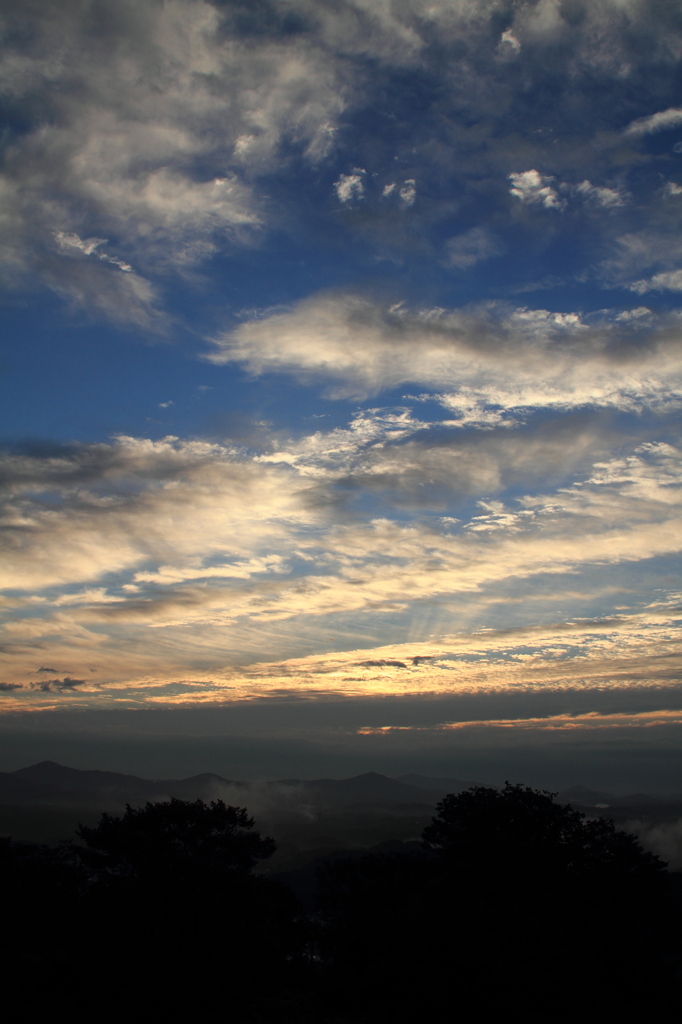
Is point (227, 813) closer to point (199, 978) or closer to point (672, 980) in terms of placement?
point (199, 978)

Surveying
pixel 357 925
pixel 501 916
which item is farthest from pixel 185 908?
pixel 501 916

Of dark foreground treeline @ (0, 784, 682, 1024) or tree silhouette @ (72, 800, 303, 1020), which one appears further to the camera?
tree silhouette @ (72, 800, 303, 1020)

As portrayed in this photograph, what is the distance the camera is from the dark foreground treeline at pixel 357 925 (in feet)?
Answer: 71.5

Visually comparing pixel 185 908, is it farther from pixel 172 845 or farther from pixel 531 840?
pixel 531 840

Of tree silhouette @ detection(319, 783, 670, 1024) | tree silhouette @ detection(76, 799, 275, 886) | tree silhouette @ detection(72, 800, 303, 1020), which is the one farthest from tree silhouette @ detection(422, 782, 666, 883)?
tree silhouette @ detection(76, 799, 275, 886)

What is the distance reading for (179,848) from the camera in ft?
155

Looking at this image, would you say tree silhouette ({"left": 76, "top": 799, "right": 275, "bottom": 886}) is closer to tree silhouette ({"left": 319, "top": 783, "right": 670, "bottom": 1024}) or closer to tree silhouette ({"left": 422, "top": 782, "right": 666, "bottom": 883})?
tree silhouette ({"left": 319, "top": 783, "right": 670, "bottom": 1024})

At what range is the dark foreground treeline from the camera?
21.8 meters

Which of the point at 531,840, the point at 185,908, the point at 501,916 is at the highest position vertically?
the point at 501,916

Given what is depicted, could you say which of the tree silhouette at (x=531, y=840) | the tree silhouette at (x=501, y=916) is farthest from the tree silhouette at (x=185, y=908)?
the tree silhouette at (x=531, y=840)

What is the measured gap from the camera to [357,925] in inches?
1345

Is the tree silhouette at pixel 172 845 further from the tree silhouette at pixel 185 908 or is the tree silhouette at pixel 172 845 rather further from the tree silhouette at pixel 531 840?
the tree silhouette at pixel 531 840

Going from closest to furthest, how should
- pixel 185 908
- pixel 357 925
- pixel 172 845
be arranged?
pixel 185 908 → pixel 357 925 → pixel 172 845

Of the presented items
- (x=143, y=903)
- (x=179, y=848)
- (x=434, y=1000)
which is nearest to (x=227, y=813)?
(x=179, y=848)
